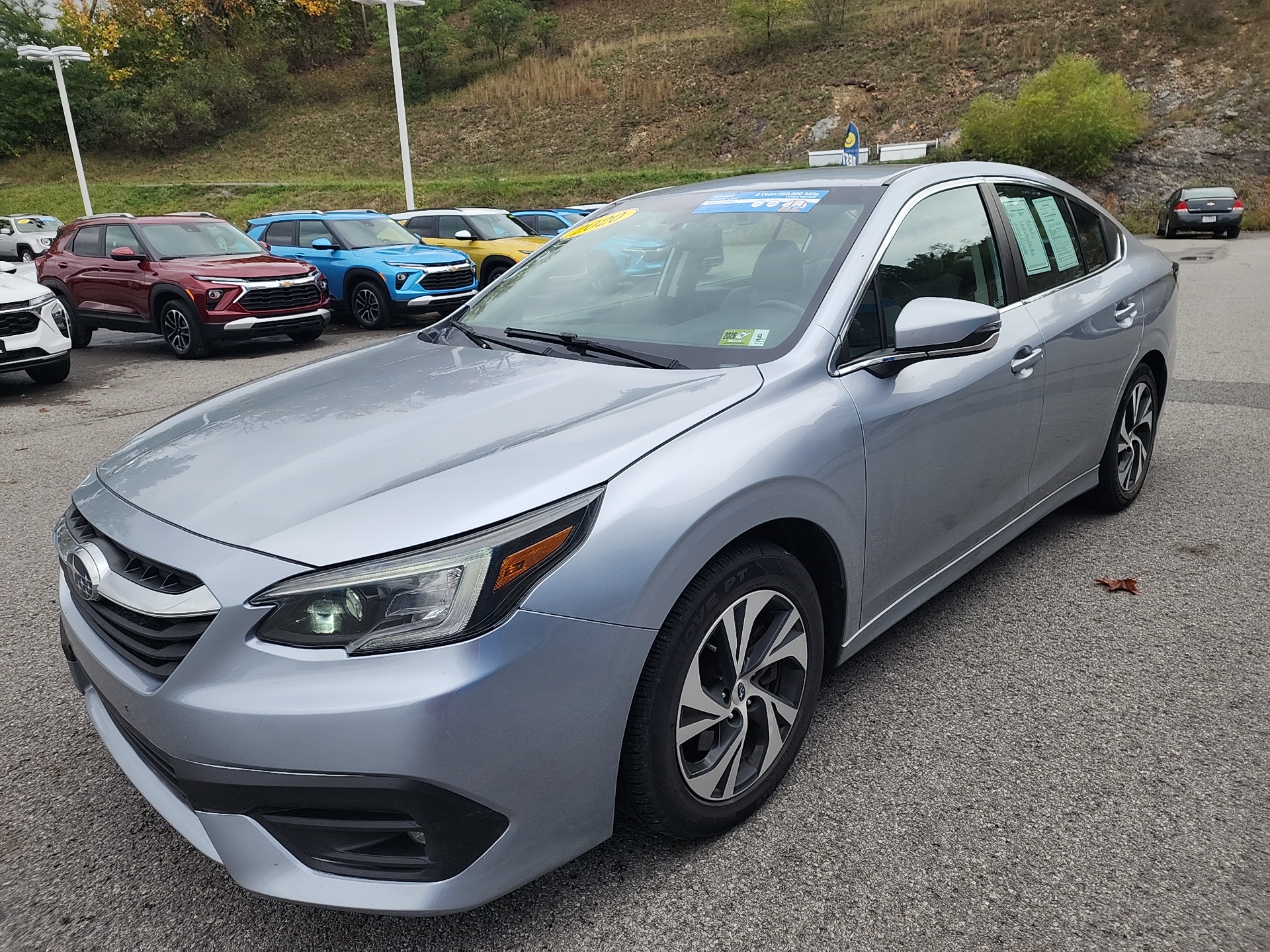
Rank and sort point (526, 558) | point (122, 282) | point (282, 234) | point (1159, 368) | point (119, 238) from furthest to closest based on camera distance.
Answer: point (282, 234)
point (119, 238)
point (122, 282)
point (1159, 368)
point (526, 558)

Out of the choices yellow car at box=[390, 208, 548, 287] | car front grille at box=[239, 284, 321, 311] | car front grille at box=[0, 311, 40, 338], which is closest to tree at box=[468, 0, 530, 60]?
yellow car at box=[390, 208, 548, 287]

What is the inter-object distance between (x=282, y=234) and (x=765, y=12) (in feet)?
147

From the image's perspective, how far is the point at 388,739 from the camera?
1.66 metres

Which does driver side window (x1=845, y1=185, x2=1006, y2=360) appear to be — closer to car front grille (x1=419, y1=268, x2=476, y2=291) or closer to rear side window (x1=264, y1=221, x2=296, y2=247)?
car front grille (x1=419, y1=268, x2=476, y2=291)

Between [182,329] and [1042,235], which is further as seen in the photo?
[182,329]

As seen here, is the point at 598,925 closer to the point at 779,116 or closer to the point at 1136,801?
the point at 1136,801

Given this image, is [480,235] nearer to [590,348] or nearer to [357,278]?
[357,278]

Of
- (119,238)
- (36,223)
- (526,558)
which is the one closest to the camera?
(526,558)

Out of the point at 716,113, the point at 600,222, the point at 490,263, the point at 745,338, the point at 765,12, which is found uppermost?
the point at 765,12

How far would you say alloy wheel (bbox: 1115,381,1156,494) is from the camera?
423 cm

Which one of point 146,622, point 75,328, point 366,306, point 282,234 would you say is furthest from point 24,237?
point 146,622

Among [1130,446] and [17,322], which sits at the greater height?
[17,322]

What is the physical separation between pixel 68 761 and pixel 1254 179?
37.4 metres

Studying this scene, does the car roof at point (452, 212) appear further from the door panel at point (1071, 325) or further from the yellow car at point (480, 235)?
the door panel at point (1071, 325)
